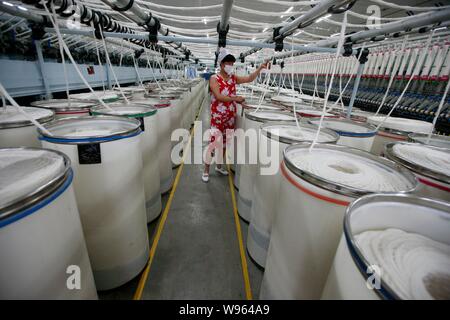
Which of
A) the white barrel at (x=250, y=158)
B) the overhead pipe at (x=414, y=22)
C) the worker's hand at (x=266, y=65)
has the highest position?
the overhead pipe at (x=414, y=22)

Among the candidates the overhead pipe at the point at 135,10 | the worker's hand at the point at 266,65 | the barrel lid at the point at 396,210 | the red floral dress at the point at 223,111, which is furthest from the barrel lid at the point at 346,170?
the red floral dress at the point at 223,111

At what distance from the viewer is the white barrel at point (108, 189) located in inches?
55.3

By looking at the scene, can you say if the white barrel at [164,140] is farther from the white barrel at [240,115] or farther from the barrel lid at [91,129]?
the white barrel at [240,115]

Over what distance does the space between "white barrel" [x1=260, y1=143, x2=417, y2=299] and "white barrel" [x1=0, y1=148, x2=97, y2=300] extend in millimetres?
1043

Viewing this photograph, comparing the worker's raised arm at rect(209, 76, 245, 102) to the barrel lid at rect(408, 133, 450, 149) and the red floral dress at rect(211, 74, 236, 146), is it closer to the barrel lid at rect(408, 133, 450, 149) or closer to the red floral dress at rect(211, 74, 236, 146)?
the red floral dress at rect(211, 74, 236, 146)

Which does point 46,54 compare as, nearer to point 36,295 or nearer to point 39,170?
point 39,170

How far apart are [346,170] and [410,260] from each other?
700mm

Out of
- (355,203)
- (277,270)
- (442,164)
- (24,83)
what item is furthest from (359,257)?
(24,83)

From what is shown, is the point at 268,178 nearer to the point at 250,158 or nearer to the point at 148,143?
the point at 250,158

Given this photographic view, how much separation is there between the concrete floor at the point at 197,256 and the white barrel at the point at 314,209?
0.62 meters

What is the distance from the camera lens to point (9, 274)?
2.49 feet

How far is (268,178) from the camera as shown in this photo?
1.84 meters

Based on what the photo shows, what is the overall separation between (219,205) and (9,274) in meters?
2.49
